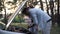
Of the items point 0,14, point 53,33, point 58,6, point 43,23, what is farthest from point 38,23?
point 58,6

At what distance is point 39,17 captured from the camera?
6871 mm

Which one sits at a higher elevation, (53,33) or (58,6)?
(58,6)

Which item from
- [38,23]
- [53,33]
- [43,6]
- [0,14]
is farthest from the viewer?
[43,6]

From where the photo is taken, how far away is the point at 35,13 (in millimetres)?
6680

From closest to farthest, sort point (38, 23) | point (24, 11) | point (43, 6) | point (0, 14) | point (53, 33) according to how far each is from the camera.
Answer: point (24, 11) → point (38, 23) → point (53, 33) → point (0, 14) → point (43, 6)

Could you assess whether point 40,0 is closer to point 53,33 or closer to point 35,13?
point 53,33

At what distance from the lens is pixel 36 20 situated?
21.6 ft

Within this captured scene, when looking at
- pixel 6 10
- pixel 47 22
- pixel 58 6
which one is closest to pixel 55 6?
pixel 58 6

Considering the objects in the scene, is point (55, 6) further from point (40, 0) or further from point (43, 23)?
point (43, 23)

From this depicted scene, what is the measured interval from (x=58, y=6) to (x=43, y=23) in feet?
32.5

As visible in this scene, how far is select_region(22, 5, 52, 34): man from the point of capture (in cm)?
654

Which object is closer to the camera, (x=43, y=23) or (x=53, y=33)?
(x=43, y=23)

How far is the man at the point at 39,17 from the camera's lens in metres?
6.54

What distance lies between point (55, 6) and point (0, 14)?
404 cm
